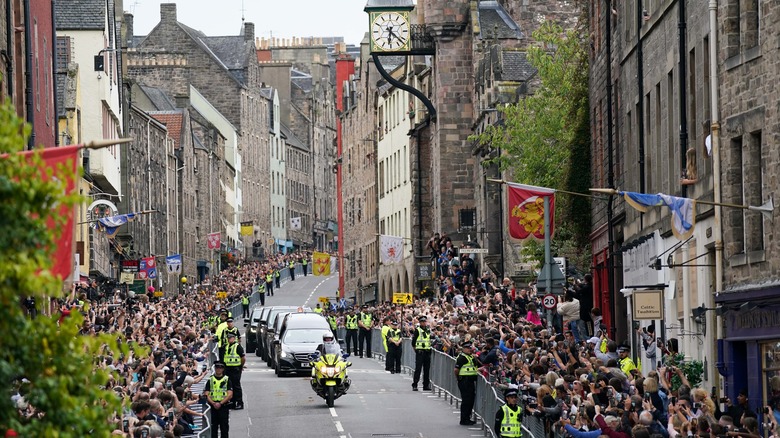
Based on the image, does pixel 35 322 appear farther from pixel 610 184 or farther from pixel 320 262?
pixel 320 262

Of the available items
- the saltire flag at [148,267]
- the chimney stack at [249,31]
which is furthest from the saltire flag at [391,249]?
the chimney stack at [249,31]

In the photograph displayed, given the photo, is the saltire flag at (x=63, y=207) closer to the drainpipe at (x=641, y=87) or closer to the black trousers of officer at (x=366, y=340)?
the drainpipe at (x=641, y=87)

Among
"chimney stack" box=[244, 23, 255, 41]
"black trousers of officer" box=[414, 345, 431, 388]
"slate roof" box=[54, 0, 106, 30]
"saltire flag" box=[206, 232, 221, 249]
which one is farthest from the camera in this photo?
→ "chimney stack" box=[244, 23, 255, 41]

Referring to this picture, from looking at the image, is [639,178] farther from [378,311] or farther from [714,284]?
[378,311]

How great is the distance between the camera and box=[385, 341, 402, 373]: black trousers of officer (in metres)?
45.3

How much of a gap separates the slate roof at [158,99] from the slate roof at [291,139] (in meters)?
43.8

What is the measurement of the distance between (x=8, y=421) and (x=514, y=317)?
1206 inches

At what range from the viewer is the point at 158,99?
111812 millimetres

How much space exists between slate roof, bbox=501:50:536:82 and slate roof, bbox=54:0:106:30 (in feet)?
45.7

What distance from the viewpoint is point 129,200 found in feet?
253

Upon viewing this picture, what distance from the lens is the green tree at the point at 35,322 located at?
27.3ft

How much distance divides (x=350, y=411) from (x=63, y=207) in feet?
81.0

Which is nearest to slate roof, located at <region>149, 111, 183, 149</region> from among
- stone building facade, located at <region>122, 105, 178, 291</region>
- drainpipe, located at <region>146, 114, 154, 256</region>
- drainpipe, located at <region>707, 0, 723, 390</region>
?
stone building facade, located at <region>122, 105, 178, 291</region>

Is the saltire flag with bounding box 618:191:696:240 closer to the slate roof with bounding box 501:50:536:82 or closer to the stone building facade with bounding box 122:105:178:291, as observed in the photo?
the slate roof with bounding box 501:50:536:82
